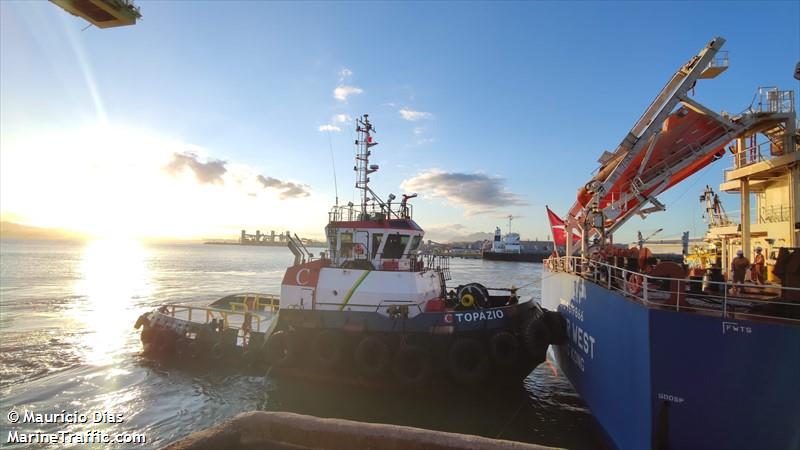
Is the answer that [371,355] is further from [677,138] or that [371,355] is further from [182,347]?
[677,138]

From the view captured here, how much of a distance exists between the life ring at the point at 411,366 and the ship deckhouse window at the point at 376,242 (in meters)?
2.92

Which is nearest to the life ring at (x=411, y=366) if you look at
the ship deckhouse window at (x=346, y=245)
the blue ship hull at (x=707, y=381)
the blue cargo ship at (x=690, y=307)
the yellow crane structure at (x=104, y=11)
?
the ship deckhouse window at (x=346, y=245)

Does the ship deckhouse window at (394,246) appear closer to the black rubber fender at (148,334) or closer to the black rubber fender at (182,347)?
the black rubber fender at (182,347)

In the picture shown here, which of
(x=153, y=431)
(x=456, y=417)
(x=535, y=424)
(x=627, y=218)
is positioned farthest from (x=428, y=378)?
(x=627, y=218)

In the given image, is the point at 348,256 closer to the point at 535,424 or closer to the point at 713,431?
the point at 535,424

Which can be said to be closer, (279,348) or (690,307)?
(690,307)

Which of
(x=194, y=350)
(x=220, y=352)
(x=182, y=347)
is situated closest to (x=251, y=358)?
(x=220, y=352)

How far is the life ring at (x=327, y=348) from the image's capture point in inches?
384

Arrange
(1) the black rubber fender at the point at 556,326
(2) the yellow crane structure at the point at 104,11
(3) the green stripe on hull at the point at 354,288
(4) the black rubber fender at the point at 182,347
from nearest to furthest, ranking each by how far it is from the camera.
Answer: (2) the yellow crane structure at the point at 104,11
(1) the black rubber fender at the point at 556,326
(3) the green stripe on hull at the point at 354,288
(4) the black rubber fender at the point at 182,347

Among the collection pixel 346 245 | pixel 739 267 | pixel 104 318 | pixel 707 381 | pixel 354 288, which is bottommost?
pixel 104 318

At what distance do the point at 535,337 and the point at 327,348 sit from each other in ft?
16.8

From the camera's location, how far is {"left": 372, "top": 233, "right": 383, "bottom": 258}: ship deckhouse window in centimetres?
1112

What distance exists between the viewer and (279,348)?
10.3m

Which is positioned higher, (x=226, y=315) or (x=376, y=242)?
(x=376, y=242)
